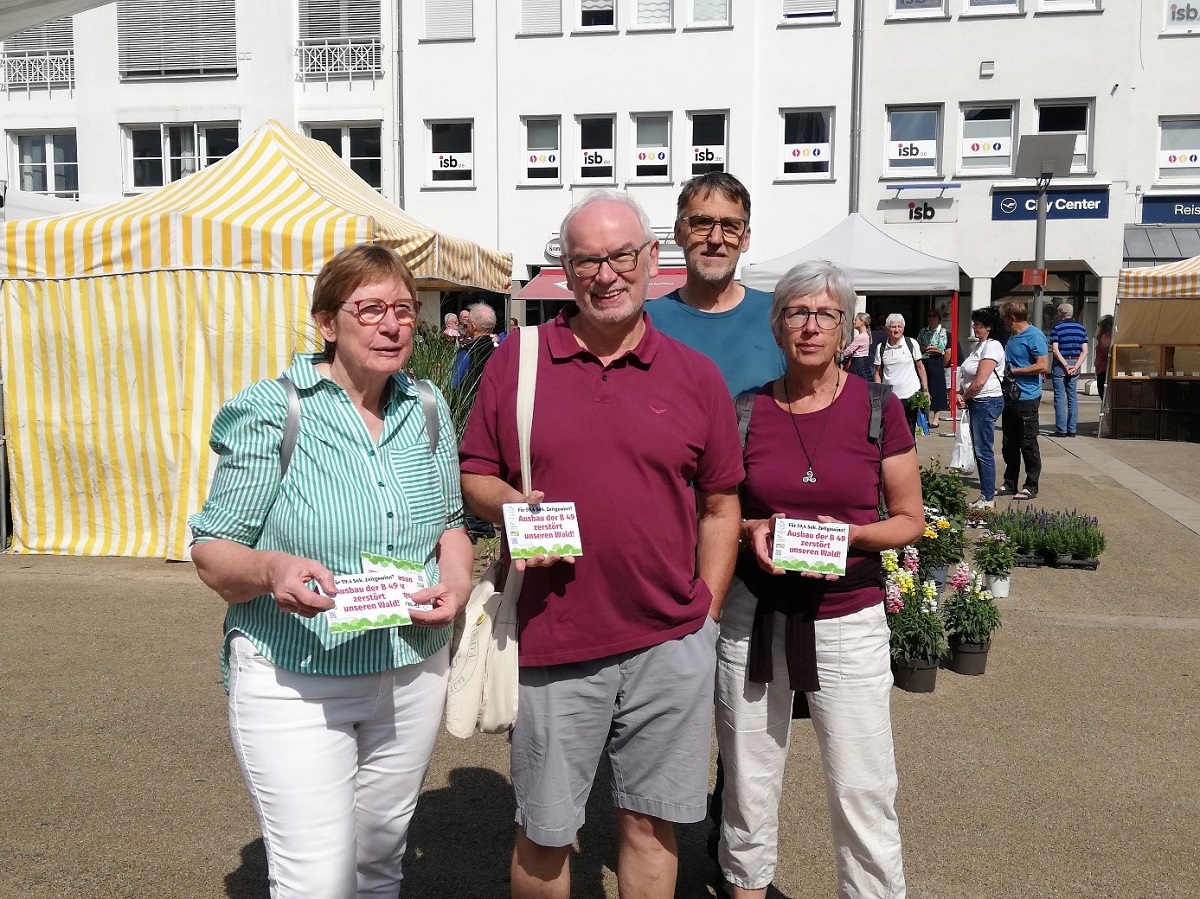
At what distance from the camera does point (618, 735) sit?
2678 mm

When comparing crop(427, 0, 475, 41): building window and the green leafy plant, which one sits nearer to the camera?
the green leafy plant

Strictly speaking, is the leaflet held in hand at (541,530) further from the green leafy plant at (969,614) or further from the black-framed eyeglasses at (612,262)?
the green leafy plant at (969,614)

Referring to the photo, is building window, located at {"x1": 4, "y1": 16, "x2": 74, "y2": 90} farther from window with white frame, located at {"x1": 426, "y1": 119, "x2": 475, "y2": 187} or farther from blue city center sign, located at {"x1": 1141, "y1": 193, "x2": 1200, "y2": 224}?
blue city center sign, located at {"x1": 1141, "y1": 193, "x2": 1200, "y2": 224}

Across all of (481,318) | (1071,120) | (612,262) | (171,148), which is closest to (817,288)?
(612,262)

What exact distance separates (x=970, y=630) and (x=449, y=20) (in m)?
24.4

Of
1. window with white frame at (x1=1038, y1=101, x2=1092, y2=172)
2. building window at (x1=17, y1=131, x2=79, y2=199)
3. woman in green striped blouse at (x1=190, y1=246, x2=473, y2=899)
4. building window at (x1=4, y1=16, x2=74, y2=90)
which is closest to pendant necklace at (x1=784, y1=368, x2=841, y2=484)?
woman in green striped blouse at (x1=190, y1=246, x2=473, y2=899)

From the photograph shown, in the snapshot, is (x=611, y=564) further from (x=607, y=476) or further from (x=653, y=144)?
(x=653, y=144)

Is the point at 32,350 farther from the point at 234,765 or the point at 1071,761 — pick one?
the point at 1071,761

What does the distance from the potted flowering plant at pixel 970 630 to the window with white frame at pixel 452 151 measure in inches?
899

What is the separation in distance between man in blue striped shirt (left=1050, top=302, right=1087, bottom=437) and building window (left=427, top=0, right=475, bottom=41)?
629 inches

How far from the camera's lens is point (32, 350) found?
8297mm

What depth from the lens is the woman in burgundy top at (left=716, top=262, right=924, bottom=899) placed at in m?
2.91

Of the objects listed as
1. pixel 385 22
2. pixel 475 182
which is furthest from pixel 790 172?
pixel 385 22

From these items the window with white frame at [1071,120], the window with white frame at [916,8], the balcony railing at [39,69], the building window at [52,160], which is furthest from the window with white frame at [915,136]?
the balcony railing at [39,69]
